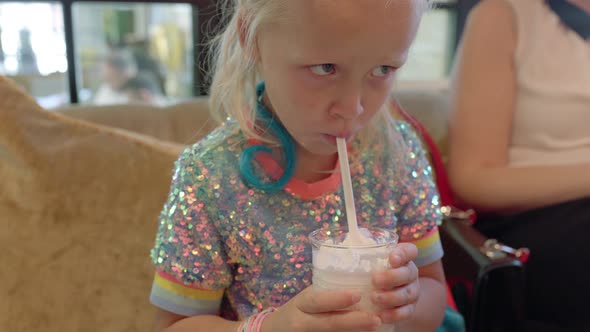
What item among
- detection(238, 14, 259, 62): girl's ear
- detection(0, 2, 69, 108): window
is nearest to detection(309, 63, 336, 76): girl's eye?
detection(238, 14, 259, 62): girl's ear

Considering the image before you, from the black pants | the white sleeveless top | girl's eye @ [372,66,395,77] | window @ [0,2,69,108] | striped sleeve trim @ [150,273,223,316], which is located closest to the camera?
girl's eye @ [372,66,395,77]

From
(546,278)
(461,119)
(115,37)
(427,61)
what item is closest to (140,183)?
(461,119)

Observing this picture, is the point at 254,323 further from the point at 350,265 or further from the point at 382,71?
the point at 382,71

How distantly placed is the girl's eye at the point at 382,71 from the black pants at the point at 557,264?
29.2 inches

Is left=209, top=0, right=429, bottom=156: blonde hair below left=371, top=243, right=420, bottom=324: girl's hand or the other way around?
the other way around

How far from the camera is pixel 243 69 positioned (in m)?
0.95

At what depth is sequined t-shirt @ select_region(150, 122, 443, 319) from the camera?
3.00 feet

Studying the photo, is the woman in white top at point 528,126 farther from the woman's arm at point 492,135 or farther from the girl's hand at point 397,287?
the girl's hand at point 397,287

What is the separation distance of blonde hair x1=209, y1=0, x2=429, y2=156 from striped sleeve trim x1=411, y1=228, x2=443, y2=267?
6.8 inches

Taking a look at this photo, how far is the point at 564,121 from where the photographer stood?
1461mm

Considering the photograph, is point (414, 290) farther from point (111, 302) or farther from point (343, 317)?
point (111, 302)

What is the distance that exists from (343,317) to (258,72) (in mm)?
436

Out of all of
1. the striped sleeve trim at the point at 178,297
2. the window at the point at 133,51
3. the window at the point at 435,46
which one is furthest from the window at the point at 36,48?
the window at the point at 435,46

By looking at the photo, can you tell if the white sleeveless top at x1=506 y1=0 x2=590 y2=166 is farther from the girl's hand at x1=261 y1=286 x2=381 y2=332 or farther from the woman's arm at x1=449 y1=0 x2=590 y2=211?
the girl's hand at x1=261 y1=286 x2=381 y2=332
